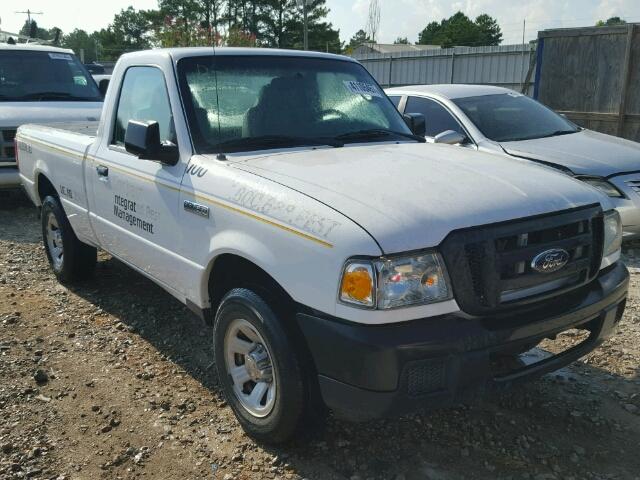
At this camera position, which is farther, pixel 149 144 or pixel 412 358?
pixel 149 144

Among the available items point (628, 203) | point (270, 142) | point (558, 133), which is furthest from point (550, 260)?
point (558, 133)

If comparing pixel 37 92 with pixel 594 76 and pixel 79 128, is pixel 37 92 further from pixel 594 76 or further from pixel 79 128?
pixel 594 76

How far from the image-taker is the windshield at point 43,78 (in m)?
8.80

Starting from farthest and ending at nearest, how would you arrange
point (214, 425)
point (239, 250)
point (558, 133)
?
point (558, 133), point (214, 425), point (239, 250)

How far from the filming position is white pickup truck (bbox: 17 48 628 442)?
8.12 ft

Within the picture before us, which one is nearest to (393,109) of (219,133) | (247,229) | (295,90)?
(295,90)

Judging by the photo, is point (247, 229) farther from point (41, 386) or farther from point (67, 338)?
point (67, 338)

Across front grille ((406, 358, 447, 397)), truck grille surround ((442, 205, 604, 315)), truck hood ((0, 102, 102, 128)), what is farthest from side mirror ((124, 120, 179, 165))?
truck hood ((0, 102, 102, 128))

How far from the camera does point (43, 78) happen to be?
29.8 feet

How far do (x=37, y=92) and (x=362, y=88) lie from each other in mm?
6414

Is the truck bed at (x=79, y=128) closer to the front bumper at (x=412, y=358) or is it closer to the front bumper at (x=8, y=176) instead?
the front bumper at (x=8, y=176)

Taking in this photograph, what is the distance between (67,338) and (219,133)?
2.04 m

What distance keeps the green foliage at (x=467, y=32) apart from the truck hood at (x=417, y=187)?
238 feet

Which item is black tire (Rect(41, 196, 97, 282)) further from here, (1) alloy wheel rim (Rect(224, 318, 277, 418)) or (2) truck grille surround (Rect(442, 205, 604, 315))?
(2) truck grille surround (Rect(442, 205, 604, 315))
